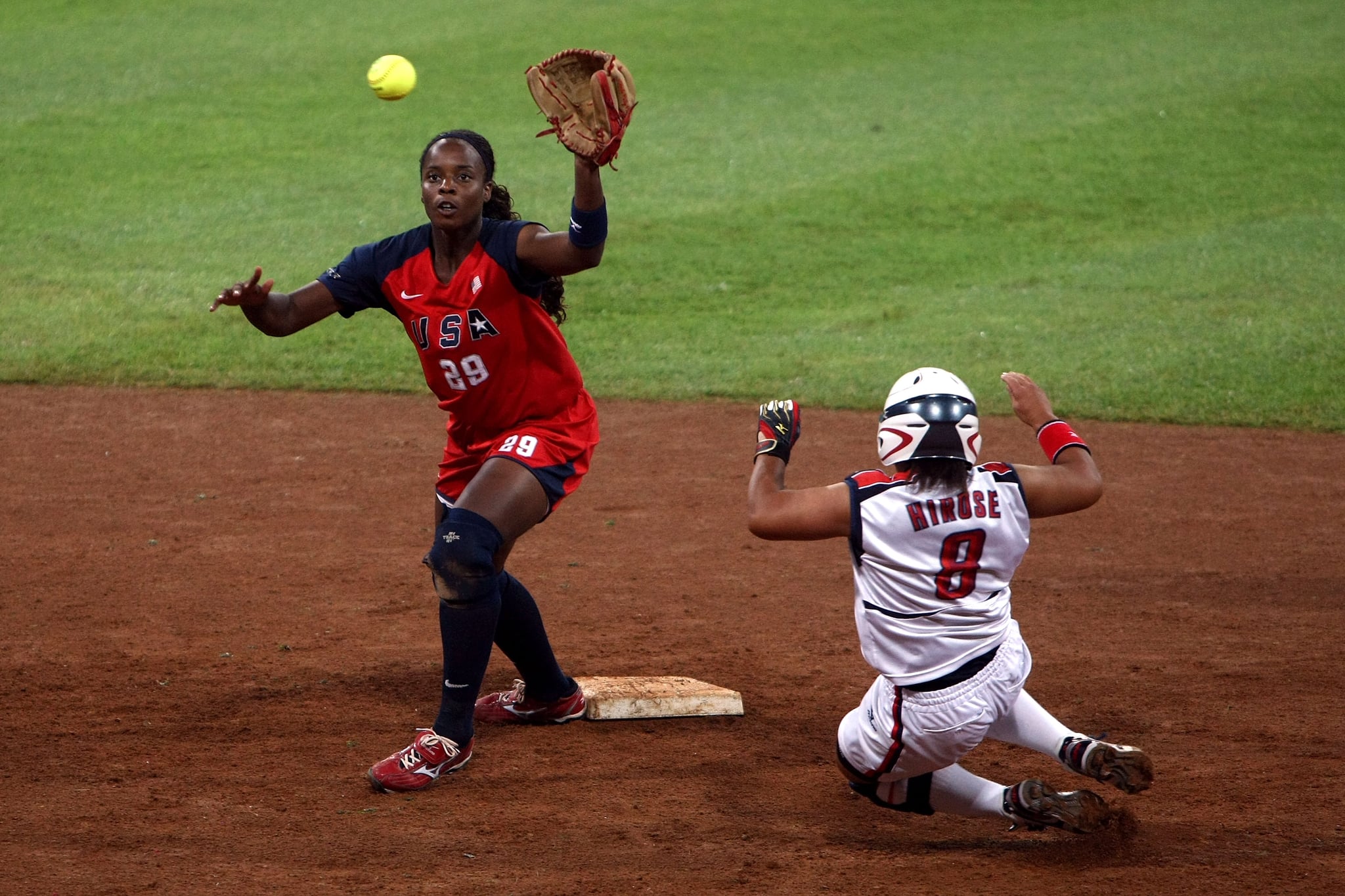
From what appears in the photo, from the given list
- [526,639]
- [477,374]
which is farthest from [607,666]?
[477,374]

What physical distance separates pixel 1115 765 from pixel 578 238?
2243 mm

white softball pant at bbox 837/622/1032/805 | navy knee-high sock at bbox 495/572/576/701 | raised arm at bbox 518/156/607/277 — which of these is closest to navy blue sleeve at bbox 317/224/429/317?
raised arm at bbox 518/156/607/277

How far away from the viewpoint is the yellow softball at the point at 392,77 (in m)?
6.96

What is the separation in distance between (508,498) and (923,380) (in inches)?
55.3

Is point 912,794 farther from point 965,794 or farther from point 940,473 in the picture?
point 940,473

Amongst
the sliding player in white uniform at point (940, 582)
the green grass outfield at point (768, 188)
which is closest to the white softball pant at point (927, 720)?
A: the sliding player in white uniform at point (940, 582)

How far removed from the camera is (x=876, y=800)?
4375 mm

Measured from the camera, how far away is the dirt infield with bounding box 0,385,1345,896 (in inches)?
162

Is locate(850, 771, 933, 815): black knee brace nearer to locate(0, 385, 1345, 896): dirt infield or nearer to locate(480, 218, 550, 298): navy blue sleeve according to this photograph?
locate(0, 385, 1345, 896): dirt infield

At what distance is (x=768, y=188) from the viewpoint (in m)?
14.7

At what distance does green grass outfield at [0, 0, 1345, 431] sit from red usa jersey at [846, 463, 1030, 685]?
18.8 feet

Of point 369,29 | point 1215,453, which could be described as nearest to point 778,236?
point 1215,453

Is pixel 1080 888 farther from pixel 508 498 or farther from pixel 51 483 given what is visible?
pixel 51 483

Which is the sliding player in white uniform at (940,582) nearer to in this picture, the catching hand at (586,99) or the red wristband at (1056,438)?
the red wristband at (1056,438)
